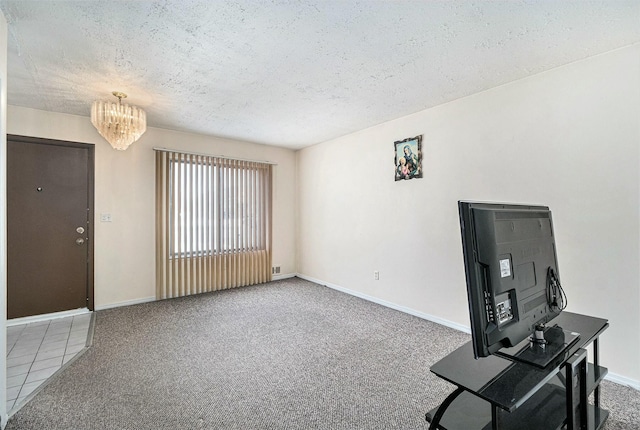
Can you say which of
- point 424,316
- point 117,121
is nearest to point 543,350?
point 424,316

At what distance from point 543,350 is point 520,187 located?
1.79 meters

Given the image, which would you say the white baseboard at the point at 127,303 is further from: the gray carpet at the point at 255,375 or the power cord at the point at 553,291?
the power cord at the point at 553,291

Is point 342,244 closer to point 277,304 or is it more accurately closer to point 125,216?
point 277,304

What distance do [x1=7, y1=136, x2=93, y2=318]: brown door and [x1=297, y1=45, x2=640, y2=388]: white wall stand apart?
3403 mm

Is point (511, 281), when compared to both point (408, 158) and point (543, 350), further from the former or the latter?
point (408, 158)

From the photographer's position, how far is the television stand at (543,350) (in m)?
1.21

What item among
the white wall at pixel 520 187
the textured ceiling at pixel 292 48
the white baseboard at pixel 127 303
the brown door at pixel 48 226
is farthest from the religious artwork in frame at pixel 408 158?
the brown door at pixel 48 226

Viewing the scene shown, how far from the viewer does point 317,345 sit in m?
2.74

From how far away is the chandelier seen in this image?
270 cm

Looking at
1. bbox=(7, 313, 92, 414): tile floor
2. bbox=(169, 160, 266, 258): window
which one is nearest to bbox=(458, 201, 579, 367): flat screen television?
bbox=(7, 313, 92, 414): tile floor

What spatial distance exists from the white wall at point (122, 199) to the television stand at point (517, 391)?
13.1 ft

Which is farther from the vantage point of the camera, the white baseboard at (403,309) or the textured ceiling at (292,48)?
the white baseboard at (403,309)

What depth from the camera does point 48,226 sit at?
3.50 meters

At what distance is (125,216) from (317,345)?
10.0ft
